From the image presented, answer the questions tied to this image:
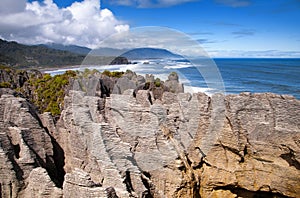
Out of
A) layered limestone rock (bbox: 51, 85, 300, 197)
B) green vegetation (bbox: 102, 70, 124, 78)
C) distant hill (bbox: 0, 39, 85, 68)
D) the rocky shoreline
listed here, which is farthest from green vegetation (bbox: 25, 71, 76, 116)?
distant hill (bbox: 0, 39, 85, 68)

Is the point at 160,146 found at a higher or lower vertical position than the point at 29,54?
lower

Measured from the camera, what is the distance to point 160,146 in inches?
271

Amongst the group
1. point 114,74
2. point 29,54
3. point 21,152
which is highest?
point 29,54

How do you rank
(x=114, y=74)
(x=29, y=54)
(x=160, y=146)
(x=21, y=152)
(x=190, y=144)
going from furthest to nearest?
(x=29, y=54), (x=114, y=74), (x=190, y=144), (x=160, y=146), (x=21, y=152)

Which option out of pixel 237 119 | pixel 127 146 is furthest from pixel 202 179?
pixel 127 146

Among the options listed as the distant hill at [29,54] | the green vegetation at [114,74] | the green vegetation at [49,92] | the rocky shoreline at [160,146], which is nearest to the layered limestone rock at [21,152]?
the rocky shoreline at [160,146]

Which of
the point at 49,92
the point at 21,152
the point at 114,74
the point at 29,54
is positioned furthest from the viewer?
the point at 29,54

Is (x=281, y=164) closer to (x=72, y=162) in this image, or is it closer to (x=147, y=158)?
(x=147, y=158)

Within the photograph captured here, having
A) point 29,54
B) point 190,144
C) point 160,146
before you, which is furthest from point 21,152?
point 29,54

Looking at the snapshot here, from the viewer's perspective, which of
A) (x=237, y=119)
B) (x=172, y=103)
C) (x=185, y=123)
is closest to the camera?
(x=237, y=119)

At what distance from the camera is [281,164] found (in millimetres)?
7621

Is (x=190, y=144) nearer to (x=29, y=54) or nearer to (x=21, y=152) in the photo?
(x=21, y=152)

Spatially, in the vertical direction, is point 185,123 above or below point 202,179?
above

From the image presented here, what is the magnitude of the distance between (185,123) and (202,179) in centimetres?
160
